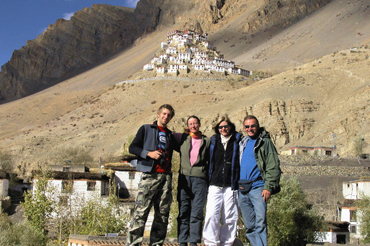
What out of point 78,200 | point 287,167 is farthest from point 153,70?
point 78,200

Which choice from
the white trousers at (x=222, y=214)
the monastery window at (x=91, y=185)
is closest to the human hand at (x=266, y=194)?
the white trousers at (x=222, y=214)

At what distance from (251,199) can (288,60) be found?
10965 cm

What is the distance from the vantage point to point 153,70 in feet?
331

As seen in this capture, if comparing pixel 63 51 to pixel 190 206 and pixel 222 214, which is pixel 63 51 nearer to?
pixel 190 206

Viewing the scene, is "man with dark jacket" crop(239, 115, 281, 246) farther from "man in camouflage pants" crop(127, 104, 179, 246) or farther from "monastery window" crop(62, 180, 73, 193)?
"monastery window" crop(62, 180, 73, 193)

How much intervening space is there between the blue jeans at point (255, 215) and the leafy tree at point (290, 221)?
1044cm

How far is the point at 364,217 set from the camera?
Result: 22.0 metres

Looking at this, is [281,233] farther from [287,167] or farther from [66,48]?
[66,48]

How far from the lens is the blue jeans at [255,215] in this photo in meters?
7.98

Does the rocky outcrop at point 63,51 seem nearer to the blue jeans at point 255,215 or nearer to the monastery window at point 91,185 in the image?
the monastery window at point 91,185

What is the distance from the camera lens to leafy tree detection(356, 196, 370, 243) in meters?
21.4

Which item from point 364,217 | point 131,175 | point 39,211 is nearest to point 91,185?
point 131,175

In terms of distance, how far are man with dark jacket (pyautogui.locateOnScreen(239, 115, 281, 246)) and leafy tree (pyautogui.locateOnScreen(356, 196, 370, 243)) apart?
47.6 feet

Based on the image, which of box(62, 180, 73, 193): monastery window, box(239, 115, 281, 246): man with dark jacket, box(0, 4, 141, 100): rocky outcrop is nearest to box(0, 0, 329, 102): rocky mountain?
box(0, 4, 141, 100): rocky outcrop
